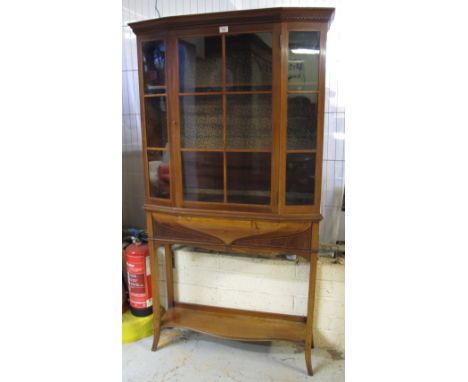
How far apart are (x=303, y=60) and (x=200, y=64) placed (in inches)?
15.7

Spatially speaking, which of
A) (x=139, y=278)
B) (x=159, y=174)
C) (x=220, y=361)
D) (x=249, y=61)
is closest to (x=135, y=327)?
(x=139, y=278)

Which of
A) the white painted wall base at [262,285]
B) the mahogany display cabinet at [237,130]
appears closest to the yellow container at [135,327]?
the white painted wall base at [262,285]

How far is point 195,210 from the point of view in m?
1.28

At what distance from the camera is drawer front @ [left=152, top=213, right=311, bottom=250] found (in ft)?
3.98

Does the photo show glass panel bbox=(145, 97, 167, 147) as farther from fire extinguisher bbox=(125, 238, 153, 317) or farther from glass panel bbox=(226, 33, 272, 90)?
fire extinguisher bbox=(125, 238, 153, 317)

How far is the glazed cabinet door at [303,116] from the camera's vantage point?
1.11 m

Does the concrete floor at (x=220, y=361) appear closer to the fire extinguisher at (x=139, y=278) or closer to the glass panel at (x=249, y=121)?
the fire extinguisher at (x=139, y=278)

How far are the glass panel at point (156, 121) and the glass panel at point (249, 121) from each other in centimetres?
28

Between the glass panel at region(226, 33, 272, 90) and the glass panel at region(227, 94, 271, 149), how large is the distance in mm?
45

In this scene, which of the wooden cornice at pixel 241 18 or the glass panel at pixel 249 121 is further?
the glass panel at pixel 249 121

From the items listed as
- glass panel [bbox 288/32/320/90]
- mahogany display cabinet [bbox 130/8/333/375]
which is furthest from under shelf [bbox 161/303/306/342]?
glass panel [bbox 288/32/320/90]

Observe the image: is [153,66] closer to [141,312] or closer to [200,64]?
[200,64]
